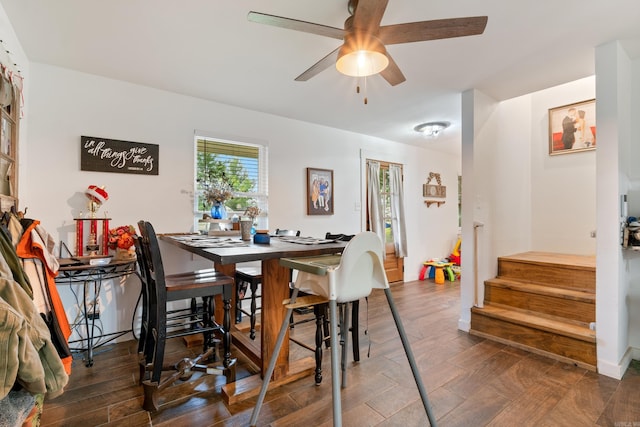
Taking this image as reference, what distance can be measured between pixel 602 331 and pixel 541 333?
390 mm

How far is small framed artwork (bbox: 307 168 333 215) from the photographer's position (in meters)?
4.05

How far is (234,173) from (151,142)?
0.89 meters

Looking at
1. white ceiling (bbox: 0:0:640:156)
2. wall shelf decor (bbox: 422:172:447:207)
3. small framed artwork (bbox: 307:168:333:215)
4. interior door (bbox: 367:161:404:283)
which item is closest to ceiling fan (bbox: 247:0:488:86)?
white ceiling (bbox: 0:0:640:156)

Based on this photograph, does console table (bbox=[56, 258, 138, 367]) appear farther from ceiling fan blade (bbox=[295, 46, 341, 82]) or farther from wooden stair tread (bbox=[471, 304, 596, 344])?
wooden stair tread (bbox=[471, 304, 596, 344])

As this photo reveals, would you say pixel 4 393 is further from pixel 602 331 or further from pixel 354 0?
pixel 602 331

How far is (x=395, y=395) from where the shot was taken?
1912 mm

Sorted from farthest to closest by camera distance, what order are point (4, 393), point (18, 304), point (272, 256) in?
point (272, 256) < point (18, 304) < point (4, 393)

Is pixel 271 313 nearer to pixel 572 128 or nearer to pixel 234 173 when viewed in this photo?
pixel 234 173

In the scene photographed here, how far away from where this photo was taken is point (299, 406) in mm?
1792

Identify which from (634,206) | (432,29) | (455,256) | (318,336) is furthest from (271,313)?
(455,256)

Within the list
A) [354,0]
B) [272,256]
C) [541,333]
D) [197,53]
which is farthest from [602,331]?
[197,53]

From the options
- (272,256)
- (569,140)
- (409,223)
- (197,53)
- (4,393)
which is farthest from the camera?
(409,223)

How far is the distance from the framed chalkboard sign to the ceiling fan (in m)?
1.99

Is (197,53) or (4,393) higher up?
(197,53)
